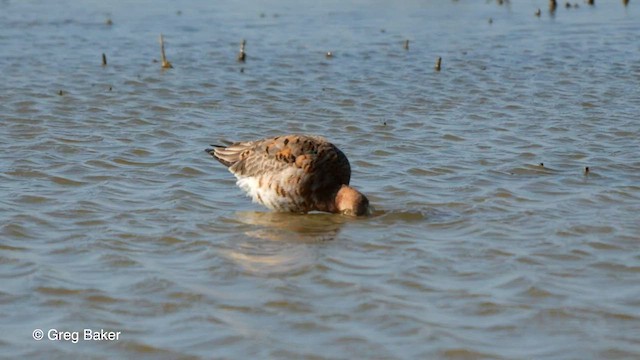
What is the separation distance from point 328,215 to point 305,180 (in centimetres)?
40

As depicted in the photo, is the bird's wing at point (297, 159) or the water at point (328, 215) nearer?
the water at point (328, 215)

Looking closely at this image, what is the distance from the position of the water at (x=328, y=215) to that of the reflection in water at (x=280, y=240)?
32 mm

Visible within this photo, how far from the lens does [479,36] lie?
63.7 feet

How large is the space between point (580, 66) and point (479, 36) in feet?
11.0

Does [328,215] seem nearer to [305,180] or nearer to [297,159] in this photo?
[305,180]

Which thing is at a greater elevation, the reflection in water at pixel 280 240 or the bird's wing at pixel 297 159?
the bird's wing at pixel 297 159

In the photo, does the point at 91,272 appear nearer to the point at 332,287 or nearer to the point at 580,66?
the point at 332,287

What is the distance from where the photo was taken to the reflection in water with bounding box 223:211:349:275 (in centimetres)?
784

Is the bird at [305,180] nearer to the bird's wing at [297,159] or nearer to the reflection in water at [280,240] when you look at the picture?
the bird's wing at [297,159]

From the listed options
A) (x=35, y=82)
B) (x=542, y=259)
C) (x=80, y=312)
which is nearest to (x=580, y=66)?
(x=35, y=82)

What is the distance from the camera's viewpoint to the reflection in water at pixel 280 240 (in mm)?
7844

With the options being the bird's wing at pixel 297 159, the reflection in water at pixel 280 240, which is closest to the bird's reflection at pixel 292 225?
the reflection in water at pixel 280 240

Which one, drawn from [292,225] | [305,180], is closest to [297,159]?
[305,180]

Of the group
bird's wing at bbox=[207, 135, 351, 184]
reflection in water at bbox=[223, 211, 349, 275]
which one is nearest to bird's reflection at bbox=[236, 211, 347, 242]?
reflection in water at bbox=[223, 211, 349, 275]
